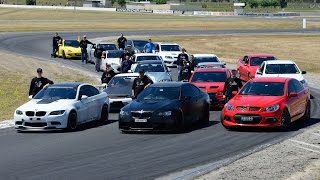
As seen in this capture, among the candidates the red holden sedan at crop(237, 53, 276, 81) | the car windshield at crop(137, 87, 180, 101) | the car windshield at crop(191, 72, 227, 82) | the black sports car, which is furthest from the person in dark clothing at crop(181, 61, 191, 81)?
the car windshield at crop(137, 87, 180, 101)

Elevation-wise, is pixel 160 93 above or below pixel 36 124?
above

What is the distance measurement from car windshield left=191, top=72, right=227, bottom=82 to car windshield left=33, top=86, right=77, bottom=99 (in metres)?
6.85

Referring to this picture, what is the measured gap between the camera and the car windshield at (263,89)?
70.9 ft

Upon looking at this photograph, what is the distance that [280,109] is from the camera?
2059cm

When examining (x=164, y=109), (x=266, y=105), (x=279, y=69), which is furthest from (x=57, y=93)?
(x=279, y=69)

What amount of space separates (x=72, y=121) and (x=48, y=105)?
2.64 feet

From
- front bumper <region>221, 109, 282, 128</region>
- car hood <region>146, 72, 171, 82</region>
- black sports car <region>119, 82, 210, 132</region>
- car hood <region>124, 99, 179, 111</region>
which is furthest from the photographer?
car hood <region>146, 72, 171, 82</region>

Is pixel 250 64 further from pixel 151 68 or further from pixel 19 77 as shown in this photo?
pixel 19 77

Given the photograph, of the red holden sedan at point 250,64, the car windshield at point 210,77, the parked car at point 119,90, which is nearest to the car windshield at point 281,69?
the car windshield at point 210,77

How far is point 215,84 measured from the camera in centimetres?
2731

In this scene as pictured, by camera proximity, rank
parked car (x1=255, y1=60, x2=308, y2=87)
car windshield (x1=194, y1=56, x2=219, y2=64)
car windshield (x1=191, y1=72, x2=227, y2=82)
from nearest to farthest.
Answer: car windshield (x1=191, y1=72, x2=227, y2=82), parked car (x1=255, y1=60, x2=308, y2=87), car windshield (x1=194, y1=56, x2=219, y2=64)

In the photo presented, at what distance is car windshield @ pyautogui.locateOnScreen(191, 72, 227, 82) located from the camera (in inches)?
1104

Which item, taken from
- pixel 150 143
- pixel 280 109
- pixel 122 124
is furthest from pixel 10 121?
pixel 280 109

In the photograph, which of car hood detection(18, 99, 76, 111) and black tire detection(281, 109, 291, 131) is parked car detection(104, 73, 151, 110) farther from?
black tire detection(281, 109, 291, 131)
